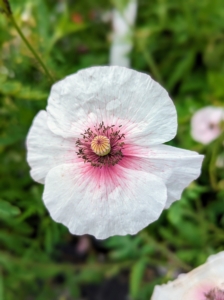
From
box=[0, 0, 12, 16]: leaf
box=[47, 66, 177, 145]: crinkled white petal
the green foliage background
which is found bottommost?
the green foliage background

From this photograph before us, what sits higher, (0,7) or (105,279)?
(0,7)

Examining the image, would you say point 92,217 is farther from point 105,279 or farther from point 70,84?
point 105,279

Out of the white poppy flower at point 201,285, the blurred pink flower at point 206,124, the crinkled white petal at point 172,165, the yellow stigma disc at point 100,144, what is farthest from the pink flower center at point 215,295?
the blurred pink flower at point 206,124

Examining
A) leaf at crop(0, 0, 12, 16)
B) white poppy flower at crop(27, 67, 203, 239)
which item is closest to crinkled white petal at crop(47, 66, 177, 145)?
white poppy flower at crop(27, 67, 203, 239)

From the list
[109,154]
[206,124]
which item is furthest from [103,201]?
[206,124]

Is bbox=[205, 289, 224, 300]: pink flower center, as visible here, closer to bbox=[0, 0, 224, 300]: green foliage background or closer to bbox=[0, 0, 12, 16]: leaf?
bbox=[0, 0, 224, 300]: green foliage background

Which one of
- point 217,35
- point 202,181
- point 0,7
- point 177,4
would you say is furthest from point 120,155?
point 177,4

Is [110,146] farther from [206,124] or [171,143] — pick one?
[206,124]
